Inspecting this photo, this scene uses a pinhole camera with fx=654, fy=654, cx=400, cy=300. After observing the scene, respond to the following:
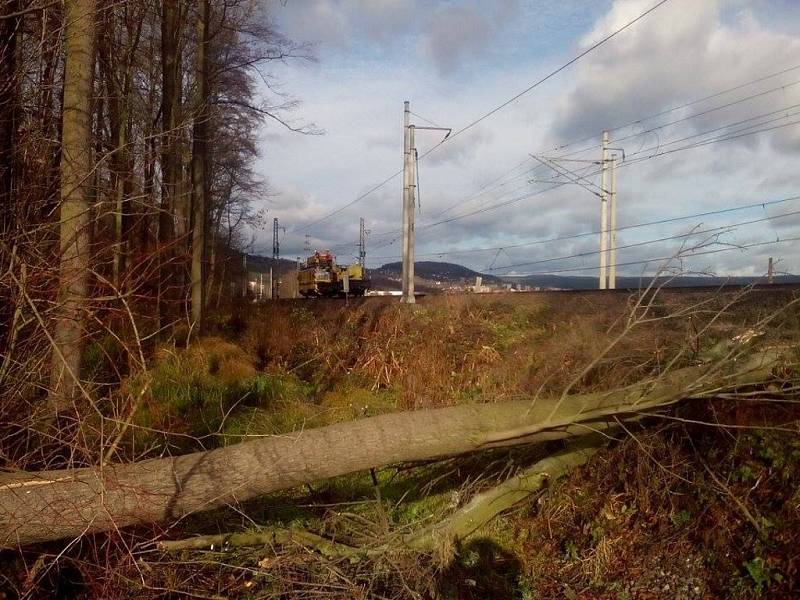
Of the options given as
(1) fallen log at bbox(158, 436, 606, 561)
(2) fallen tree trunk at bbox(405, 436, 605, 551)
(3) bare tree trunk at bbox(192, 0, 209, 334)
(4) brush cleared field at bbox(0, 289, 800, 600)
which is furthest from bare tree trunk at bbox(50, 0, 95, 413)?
(3) bare tree trunk at bbox(192, 0, 209, 334)

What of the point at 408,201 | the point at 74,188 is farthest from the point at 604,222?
the point at 74,188

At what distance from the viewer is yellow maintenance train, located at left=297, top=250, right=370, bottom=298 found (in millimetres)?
35594

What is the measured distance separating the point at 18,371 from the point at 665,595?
16.0ft

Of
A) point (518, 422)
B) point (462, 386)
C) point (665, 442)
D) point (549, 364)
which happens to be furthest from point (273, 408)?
point (665, 442)

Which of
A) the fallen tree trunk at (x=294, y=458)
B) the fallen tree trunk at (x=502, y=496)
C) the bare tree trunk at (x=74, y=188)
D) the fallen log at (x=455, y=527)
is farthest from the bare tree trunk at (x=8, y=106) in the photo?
the fallen tree trunk at (x=502, y=496)

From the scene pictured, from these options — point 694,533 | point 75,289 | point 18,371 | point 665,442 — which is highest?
point 75,289

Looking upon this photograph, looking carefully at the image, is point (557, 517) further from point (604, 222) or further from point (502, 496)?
point (604, 222)

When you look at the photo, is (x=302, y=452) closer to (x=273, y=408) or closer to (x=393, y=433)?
(x=393, y=433)

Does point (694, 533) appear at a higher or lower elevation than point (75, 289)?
lower

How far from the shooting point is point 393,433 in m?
4.62

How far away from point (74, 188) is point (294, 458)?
2860 mm

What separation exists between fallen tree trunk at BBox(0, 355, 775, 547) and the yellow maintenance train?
99.2ft

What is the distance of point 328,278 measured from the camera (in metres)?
35.6

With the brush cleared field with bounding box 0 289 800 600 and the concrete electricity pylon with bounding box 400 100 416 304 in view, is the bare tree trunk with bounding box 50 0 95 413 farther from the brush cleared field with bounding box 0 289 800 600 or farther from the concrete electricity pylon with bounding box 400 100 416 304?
the concrete electricity pylon with bounding box 400 100 416 304
